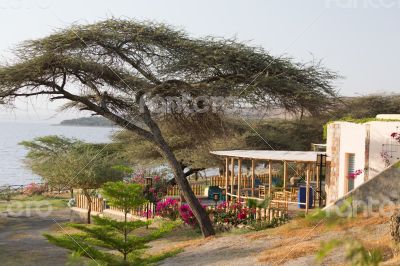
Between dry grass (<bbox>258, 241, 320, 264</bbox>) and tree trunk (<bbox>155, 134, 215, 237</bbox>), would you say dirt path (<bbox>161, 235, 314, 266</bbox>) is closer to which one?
dry grass (<bbox>258, 241, 320, 264</bbox>)

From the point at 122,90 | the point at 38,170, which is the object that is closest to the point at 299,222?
the point at 122,90

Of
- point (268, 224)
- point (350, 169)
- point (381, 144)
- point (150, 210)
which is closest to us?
point (381, 144)

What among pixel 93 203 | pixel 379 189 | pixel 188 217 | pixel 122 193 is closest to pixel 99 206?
pixel 93 203

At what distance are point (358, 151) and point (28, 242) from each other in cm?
1367

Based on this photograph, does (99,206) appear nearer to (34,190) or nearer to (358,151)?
(358,151)

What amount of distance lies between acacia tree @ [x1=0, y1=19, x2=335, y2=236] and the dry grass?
6954 millimetres

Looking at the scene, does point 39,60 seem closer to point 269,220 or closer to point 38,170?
point 269,220

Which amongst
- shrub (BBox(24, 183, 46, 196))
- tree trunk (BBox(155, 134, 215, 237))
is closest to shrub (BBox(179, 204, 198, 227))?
tree trunk (BBox(155, 134, 215, 237))

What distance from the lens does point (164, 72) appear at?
70.8ft

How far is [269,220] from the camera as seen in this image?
20469mm

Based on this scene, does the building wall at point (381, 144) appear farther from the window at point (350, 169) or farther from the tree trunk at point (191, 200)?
the tree trunk at point (191, 200)

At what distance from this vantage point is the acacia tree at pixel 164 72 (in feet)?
66.8

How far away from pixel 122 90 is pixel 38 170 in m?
20.3

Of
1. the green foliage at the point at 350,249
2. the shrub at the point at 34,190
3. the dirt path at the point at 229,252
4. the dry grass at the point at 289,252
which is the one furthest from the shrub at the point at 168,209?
the shrub at the point at 34,190
